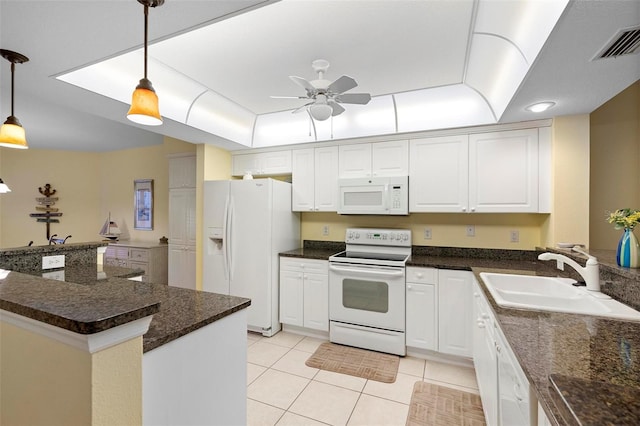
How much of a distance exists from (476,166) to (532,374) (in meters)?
2.41

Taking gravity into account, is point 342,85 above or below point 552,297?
above

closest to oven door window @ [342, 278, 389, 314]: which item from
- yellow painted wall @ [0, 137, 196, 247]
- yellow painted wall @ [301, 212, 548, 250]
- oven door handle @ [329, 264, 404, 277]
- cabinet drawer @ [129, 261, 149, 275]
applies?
oven door handle @ [329, 264, 404, 277]

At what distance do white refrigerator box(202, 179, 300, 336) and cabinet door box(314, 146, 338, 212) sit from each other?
407 millimetres

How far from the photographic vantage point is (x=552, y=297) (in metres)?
1.74

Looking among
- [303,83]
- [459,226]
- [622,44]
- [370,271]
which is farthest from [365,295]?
[622,44]

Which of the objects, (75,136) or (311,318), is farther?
(75,136)

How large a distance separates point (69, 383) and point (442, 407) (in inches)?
91.0

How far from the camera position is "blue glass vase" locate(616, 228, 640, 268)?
1.64m

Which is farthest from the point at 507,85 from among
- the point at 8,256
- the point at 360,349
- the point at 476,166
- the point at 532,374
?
the point at 8,256

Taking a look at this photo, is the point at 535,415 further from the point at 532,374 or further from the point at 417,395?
the point at 417,395

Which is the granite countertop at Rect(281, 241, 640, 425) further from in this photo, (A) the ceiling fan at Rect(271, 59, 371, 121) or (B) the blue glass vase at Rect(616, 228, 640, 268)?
(A) the ceiling fan at Rect(271, 59, 371, 121)

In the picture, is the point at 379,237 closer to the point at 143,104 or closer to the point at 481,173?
the point at 481,173

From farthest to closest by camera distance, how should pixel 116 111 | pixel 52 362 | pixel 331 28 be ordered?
pixel 116 111 < pixel 331 28 < pixel 52 362

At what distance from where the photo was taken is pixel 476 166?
2898 millimetres
